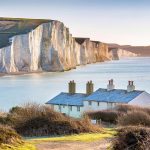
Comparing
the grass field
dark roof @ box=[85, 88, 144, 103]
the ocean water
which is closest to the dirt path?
the grass field

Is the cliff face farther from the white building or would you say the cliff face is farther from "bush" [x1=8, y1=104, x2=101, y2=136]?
"bush" [x1=8, y1=104, x2=101, y2=136]

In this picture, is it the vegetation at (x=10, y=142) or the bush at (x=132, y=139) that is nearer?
the bush at (x=132, y=139)

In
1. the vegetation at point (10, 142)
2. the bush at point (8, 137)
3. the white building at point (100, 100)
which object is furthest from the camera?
the white building at point (100, 100)

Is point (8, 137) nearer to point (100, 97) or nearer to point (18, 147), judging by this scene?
point (18, 147)

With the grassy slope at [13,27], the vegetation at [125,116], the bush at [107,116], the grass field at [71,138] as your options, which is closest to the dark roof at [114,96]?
the vegetation at [125,116]

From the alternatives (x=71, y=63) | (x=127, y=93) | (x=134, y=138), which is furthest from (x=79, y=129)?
(x=71, y=63)

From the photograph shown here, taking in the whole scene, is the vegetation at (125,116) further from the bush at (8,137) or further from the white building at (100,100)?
the white building at (100,100)

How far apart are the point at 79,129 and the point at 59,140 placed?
1936mm

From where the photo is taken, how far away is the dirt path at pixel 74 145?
13625 millimetres

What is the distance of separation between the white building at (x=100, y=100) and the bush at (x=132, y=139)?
25.9 m

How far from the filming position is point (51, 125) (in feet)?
55.5

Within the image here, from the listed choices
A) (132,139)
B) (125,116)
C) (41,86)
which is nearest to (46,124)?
(125,116)

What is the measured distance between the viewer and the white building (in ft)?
125

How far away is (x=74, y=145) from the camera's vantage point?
14.1 metres
